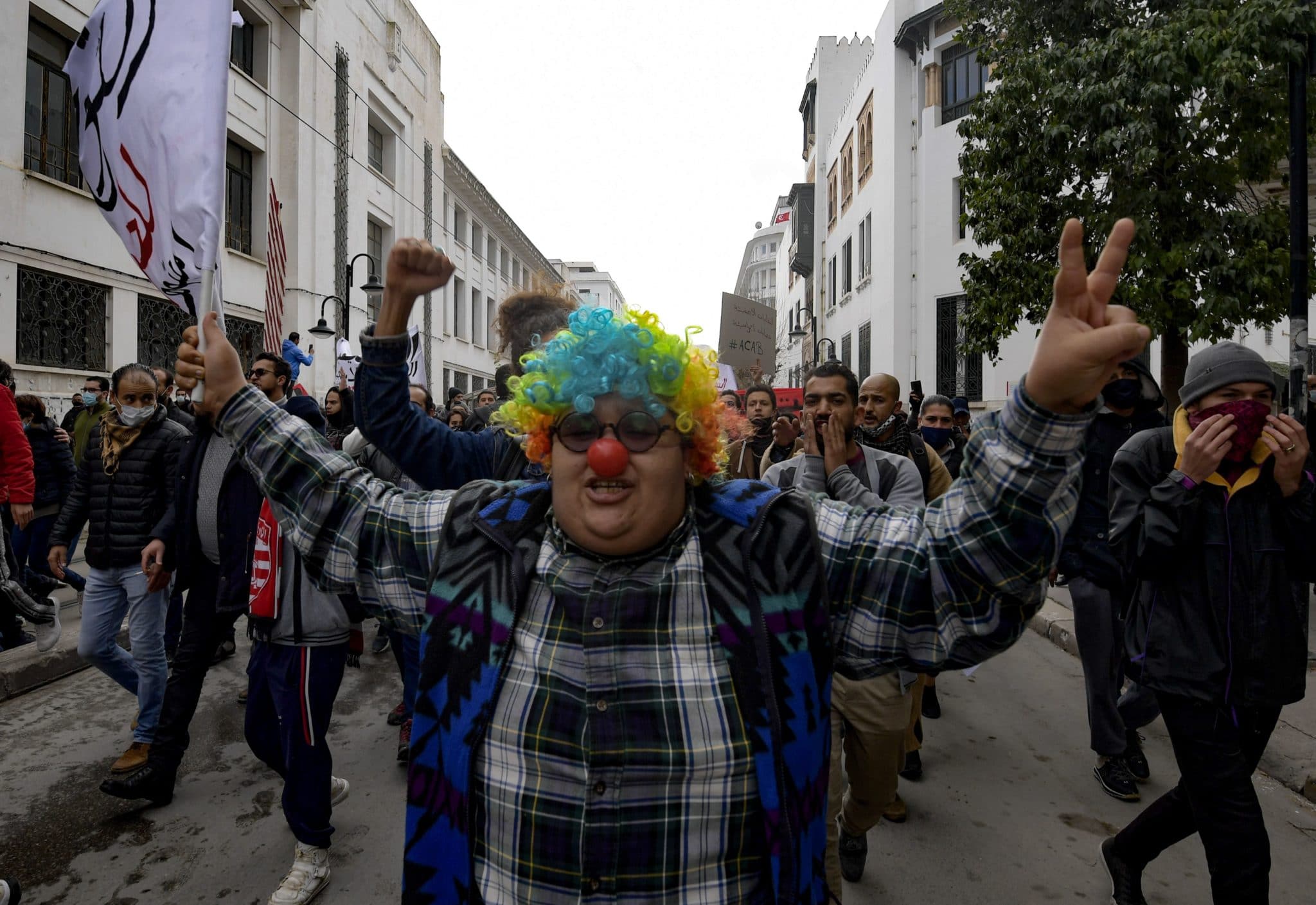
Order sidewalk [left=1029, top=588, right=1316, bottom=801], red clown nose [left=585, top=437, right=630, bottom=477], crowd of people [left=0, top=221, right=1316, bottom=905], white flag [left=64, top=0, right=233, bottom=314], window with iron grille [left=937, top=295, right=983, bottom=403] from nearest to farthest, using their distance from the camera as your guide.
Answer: crowd of people [left=0, top=221, right=1316, bottom=905], red clown nose [left=585, top=437, right=630, bottom=477], white flag [left=64, top=0, right=233, bottom=314], sidewalk [left=1029, top=588, right=1316, bottom=801], window with iron grille [left=937, top=295, right=983, bottom=403]

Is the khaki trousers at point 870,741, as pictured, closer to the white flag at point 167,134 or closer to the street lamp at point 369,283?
the white flag at point 167,134

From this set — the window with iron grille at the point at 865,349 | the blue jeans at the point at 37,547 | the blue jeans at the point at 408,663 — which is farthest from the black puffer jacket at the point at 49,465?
the window with iron grille at the point at 865,349

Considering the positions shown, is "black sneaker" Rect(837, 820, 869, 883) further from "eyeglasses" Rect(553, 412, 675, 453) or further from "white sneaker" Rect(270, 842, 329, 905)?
"eyeglasses" Rect(553, 412, 675, 453)

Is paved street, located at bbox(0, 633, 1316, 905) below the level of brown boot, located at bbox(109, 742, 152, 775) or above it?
below

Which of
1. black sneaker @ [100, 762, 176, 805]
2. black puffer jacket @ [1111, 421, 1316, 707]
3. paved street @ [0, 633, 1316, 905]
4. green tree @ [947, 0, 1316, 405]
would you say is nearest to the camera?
black puffer jacket @ [1111, 421, 1316, 707]

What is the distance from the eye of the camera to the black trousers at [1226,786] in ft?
8.26

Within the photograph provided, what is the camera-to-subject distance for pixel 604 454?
1.56 metres

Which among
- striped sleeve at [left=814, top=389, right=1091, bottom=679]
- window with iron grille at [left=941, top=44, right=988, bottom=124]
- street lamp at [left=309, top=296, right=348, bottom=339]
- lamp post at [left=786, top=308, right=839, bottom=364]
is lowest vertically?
striped sleeve at [left=814, top=389, right=1091, bottom=679]

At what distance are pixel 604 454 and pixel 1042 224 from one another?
10.4 m

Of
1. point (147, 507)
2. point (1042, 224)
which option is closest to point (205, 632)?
point (147, 507)

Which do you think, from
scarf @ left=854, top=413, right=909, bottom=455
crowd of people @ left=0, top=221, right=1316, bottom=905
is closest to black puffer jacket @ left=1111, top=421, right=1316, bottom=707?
crowd of people @ left=0, top=221, right=1316, bottom=905

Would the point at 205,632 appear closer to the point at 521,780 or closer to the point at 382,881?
the point at 382,881

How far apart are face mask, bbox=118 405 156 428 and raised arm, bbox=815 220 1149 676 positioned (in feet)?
13.9

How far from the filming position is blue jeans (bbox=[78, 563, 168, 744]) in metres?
4.25
